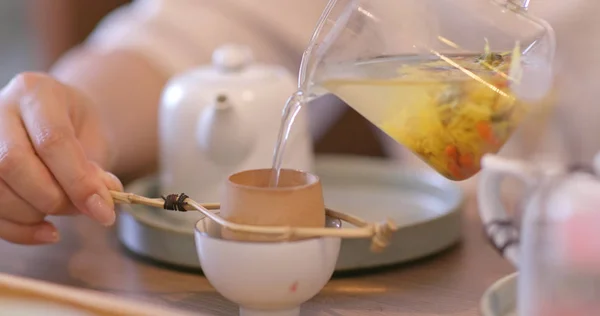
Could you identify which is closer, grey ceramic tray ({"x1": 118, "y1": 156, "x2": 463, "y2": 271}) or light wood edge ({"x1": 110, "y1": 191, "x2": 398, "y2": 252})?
light wood edge ({"x1": 110, "y1": 191, "x2": 398, "y2": 252})

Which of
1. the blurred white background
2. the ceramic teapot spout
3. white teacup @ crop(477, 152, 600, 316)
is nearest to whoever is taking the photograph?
white teacup @ crop(477, 152, 600, 316)

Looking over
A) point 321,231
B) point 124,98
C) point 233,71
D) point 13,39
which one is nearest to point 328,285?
point 321,231

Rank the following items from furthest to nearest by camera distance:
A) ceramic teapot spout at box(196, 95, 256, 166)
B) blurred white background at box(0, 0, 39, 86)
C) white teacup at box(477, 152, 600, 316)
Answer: blurred white background at box(0, 0, 39, 86) → ceramic teapot spout at box(196, 95, 256, 166) → white teacup at box(477, 152, 600, 316)

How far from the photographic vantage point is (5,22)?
2.10 metres

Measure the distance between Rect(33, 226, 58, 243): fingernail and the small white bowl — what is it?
0.19m

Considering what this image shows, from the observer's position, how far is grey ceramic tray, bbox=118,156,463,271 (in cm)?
61

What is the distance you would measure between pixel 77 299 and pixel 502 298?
250 millimetres

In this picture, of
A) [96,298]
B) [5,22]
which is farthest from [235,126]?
[5,22]

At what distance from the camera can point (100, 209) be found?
54 cm

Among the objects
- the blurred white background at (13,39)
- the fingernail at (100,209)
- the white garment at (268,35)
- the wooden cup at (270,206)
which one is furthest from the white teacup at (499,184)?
the blurred white background at (13,39)

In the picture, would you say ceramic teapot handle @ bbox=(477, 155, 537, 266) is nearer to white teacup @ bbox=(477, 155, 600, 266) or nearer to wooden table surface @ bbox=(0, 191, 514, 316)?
white teacup @ bbox=(477, 155, 600, 266)

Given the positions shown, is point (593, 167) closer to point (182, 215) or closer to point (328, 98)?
point (182, 215)

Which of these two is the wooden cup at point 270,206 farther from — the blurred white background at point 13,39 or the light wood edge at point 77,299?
the blurred white background at point 13,39

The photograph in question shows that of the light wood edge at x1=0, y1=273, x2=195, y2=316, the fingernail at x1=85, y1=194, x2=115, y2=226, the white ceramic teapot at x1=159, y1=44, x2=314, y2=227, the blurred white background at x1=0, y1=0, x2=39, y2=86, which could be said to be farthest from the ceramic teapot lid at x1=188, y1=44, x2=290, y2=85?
the blurred white background at x1=0, y1=0, x2=39, y2=86
